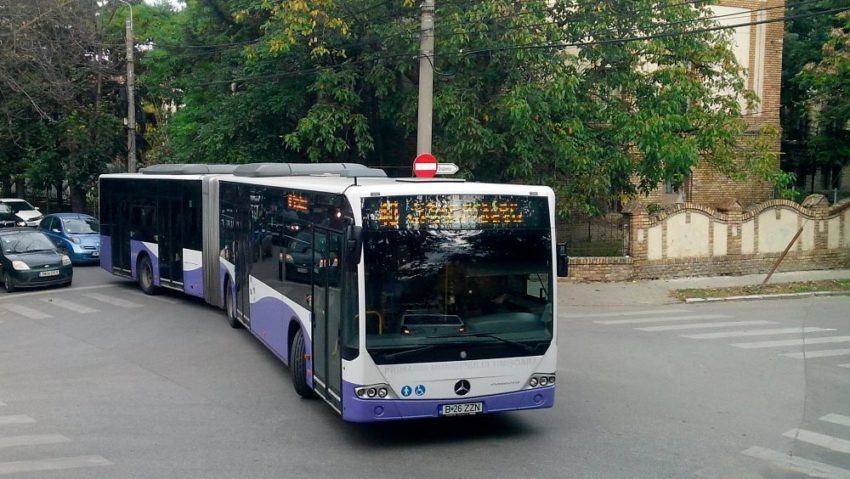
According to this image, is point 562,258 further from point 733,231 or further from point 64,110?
point 64,110

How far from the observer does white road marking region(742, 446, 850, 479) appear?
820cm

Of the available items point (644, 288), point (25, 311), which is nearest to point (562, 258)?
point (644, 288)

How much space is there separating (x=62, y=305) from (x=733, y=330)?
48.2ft

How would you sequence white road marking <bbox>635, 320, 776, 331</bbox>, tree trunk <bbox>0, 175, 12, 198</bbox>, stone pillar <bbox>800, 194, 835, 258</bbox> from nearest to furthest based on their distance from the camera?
1. white road marking <bbox>635, 320, 776, 331</bbox>
2. stone pillar <bbox>800, 194, 835, 258</bbox>
3. tree trunk <bbox>0, 175, 12, 198</bbox>

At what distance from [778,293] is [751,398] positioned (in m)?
11.8

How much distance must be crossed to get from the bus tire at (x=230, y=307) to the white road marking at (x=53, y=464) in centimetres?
782

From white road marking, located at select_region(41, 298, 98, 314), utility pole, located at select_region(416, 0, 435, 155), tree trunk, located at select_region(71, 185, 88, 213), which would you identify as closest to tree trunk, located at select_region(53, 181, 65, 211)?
tree trunk, located at select_region(71, 185, 88, 213)

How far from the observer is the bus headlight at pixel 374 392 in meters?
8.48

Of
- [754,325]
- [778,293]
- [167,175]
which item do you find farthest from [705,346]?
[167,175]

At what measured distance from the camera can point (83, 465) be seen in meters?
8.30

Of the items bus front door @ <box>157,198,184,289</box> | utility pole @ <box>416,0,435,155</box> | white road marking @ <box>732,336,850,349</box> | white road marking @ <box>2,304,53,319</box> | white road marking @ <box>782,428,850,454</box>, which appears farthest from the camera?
bus front door @ <box>157,198,184,289</box>

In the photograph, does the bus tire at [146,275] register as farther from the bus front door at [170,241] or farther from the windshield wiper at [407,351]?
the windshield wiper at [407,351]

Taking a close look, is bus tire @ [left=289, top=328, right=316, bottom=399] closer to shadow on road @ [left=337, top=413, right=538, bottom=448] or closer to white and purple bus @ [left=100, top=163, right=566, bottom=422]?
white and purple bus @ [left=100, top=163, right=566, bottom=422]

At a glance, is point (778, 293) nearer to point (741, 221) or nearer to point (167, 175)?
point (741, 221)
